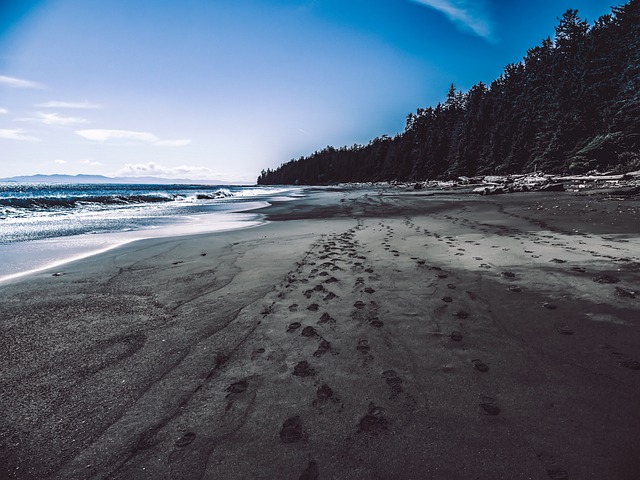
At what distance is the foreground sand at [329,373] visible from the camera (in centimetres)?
185

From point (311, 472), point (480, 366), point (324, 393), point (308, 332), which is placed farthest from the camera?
point (308, 332)

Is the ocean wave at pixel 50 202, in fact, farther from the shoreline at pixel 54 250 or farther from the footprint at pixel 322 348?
the footprint at pixel 322 348

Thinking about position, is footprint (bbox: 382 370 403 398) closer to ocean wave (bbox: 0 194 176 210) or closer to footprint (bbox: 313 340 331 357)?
footprint (bbox: 313 340 331 357)

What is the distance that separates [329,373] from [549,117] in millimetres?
62457

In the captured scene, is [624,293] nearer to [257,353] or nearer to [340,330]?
[340,330]

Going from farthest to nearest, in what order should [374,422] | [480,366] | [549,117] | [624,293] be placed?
[549,117], [624,293], [480,366], [374,422]

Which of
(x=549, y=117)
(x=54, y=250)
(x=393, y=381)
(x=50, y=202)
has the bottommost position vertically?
(x=393, y=381)

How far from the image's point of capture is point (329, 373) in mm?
2734

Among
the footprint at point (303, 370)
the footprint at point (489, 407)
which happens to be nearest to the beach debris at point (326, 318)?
the footprint at point (303, 370)

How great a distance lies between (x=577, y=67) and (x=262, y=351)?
68428 mm

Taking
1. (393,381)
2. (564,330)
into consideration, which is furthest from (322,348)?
(564,330)

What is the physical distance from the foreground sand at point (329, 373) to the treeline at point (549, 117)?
27.6 m

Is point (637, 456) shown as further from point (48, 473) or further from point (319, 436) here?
point (48, 473)

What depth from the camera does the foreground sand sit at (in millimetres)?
1852
